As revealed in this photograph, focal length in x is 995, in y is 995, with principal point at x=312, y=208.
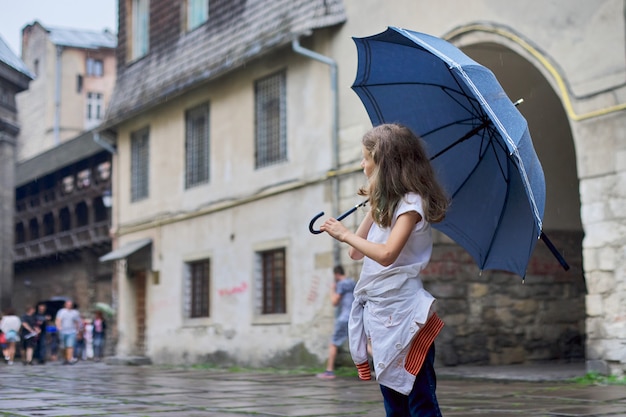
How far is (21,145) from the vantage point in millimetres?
52656

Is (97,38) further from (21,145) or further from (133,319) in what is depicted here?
(133,319)

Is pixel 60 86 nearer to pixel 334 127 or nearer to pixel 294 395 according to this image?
pixel 334 127

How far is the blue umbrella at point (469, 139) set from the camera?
4.24m

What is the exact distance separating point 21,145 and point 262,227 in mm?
39143

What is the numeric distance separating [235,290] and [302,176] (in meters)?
2.79

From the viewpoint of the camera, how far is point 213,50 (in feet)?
58.5

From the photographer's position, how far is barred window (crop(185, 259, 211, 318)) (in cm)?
1839

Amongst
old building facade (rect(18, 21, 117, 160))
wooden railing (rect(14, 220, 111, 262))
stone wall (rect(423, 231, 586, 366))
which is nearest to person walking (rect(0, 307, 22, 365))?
wooden railing (rect(14, 220, 111, 262))

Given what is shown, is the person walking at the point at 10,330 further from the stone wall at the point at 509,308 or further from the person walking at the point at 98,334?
the stone wall at the point at 509,308

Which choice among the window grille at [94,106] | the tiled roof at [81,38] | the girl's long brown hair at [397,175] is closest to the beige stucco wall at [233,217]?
the girl's long brown hair at [397,175]

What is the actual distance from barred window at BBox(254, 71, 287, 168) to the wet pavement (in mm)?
4730

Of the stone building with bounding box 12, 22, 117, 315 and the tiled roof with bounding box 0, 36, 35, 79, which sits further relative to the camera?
the stone building with bounding box 12, 22, 117, 315

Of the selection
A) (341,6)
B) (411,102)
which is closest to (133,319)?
(341,6)

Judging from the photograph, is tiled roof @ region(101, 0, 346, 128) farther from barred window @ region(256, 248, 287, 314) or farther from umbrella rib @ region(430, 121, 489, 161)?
umbrella rib @ region(430, 121, 489, 161)
